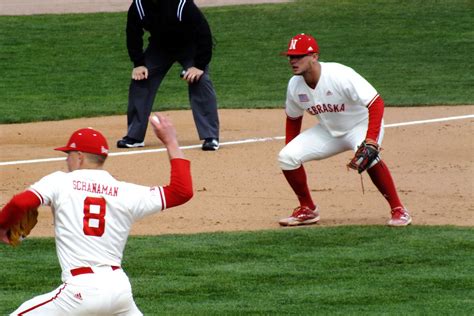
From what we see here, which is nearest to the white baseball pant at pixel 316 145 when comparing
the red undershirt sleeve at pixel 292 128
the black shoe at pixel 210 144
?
the red undershirt sleeve at pixel 292 128

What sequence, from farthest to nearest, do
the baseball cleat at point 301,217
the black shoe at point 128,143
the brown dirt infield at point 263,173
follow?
the black shoe at point 128,143, the brown dirt infield at point 263,173, the baseball cleat at point 301,217

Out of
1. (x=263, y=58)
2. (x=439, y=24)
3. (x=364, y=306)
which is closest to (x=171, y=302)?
(x=364, y=306)

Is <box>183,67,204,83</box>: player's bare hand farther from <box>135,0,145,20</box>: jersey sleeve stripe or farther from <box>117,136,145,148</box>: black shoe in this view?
<box>117,136,145,148</box>: black shoe

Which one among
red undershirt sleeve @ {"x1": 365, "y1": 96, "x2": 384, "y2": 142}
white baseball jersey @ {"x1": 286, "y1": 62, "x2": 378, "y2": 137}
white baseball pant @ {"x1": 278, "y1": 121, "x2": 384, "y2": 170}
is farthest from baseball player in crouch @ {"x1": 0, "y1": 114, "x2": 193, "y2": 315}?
white baseball pant @ {"x1": 278, "y1": 121, "x2": 384, "y2": 170}

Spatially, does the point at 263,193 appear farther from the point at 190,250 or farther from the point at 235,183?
the point at 190,250

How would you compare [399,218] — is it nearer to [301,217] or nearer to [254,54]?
[301,217]

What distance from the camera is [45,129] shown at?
47.8 ft

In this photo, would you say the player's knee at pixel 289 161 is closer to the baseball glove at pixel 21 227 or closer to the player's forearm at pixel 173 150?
the player's forearm at pixel 173 150

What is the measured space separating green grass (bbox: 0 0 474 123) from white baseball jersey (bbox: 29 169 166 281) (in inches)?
363

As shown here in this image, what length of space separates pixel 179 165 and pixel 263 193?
511 cm

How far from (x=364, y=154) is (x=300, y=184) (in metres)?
0.77

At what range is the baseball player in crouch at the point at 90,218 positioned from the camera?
6.01 metres

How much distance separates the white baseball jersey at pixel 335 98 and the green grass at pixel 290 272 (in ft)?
2.73

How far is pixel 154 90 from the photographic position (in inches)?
513
